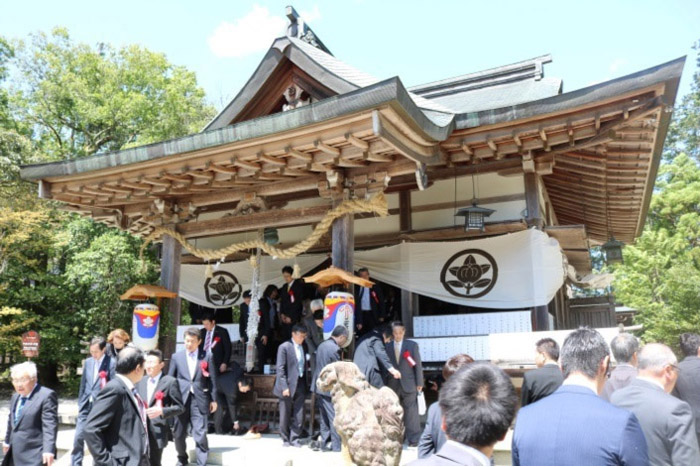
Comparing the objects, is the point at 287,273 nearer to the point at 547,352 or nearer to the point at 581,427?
the point at 547,352

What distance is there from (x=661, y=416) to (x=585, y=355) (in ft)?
2.33

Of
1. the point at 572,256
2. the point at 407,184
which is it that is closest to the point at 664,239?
the point at 572,256

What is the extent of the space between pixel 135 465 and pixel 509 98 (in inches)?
357

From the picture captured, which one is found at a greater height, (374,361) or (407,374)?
(374,361)

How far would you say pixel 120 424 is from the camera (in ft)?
Result: 11.6

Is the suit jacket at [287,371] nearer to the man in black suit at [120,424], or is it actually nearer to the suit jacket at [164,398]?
the suit jacket at [164,398]

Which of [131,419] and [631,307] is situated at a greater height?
[631,307]

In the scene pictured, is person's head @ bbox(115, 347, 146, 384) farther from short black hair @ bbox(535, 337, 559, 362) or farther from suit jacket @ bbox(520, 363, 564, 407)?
short black hair @ bbox(535, 337, 559, 362)

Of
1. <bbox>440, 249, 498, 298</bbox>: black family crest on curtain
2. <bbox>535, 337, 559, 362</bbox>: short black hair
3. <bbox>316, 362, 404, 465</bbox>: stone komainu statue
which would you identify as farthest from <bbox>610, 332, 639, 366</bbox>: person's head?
<bbox>440, 249, 498, 298</bbox>: black family crest on curtain

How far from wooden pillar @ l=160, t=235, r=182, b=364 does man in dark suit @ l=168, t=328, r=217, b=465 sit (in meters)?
2.40

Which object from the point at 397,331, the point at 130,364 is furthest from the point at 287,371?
the point at 130,364

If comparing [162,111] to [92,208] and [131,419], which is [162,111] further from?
[131,419]

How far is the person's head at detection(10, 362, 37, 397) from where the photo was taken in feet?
14.6

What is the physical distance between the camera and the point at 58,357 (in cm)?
1402
